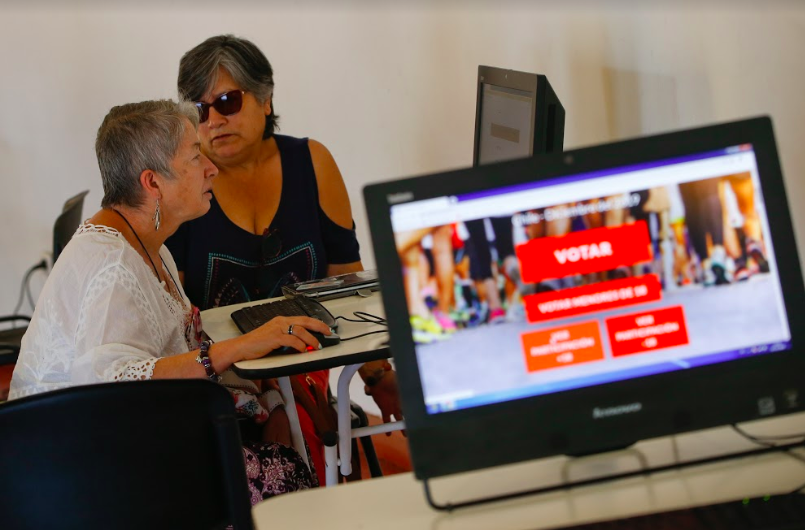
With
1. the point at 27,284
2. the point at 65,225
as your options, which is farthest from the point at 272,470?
the point at 27,284

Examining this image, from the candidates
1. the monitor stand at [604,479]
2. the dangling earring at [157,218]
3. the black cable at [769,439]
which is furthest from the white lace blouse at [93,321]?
the black cable at [769,439]

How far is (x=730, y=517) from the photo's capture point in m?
1.09

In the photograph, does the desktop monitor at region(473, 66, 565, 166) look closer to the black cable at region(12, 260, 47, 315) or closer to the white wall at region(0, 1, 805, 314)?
the white wall at region(0, 1, 805, 314)

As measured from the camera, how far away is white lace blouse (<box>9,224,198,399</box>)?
195cm

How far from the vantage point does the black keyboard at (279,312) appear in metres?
2.15

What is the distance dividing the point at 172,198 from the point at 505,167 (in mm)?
1258

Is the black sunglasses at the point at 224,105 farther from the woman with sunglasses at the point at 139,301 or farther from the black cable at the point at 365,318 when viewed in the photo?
the black cable at the point at 365,318

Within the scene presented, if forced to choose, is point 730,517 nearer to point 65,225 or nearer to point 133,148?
point 133,148

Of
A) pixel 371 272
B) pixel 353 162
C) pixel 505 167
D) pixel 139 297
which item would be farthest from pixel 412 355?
pixel 353 162

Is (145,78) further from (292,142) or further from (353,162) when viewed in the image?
(292,142)

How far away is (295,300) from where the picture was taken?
92.2 inches

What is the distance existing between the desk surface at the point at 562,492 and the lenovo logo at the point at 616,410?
107 millimetres

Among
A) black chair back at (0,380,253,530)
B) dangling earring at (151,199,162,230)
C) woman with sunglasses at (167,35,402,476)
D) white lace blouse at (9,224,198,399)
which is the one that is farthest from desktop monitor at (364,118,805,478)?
woman with sunglasses at (167,35,402,476)

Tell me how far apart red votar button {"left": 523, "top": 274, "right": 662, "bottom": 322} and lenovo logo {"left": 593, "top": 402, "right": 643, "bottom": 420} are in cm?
11
